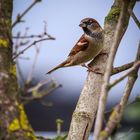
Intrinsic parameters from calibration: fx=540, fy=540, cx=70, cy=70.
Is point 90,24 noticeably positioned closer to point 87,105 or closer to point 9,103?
point 87,105

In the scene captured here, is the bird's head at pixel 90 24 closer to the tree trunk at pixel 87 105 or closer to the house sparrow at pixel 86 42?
the house sparrow at pixel 86 42

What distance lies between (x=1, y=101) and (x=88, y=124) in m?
0.76

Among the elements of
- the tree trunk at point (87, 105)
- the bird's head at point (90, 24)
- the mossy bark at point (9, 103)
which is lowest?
the tree trunk at point (87, 105)

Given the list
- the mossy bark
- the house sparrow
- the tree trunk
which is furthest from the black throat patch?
the mossy bark

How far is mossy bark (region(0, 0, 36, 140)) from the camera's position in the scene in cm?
133

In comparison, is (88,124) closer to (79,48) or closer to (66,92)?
(79,48)

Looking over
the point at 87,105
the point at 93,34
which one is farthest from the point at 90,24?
the point at 87,105

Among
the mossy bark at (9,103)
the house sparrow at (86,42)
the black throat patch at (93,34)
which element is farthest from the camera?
the house sparrow at (86,42)

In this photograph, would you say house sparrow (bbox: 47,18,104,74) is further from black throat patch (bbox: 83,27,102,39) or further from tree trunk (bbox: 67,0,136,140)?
tree trunk (bbox: 67,0,136,140)

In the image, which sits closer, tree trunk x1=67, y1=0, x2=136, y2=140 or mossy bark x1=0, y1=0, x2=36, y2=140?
mossy bark x1=0, y1=0, x2=36, y2=140

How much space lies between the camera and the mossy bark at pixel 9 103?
133 centimetres

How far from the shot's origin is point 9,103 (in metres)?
1.36

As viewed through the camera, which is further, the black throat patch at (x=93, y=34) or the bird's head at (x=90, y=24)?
the bird's head at (x=90, y=24)

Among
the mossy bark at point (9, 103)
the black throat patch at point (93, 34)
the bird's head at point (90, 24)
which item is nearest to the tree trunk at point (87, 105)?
the mossy bark at point (9, 103)
